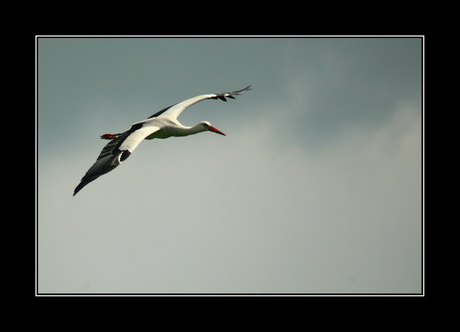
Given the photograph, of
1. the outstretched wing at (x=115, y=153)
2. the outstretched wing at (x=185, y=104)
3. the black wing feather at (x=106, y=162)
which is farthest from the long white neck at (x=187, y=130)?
the black wing feather at (x=106, y=162)

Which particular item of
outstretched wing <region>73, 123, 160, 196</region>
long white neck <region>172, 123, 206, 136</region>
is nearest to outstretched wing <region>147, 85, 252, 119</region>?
long white neck <region>172, 123, 206, 136</region>

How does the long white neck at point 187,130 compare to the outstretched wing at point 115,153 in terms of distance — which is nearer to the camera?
the outstretched wing at point 115,153

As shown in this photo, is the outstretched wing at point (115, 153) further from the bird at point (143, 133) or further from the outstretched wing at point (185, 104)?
the outstretched wing at point (185, 104)

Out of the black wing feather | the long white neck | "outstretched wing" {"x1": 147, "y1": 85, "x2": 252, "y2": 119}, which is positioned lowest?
the black wing feather

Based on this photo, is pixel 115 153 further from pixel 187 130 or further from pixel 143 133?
pixel 187 130

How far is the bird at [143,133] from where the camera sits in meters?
10.5

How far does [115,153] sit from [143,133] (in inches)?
65.7

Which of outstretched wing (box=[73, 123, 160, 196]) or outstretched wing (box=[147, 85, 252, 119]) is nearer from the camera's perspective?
outstretched wing (box=[73, 123, 160, 196])

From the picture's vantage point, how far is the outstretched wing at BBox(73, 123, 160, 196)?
33.6 feet

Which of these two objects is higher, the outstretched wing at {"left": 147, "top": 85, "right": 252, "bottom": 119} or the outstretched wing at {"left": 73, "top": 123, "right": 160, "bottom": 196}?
the outstretched wing at {"left": 147, "top": 85, "right": 252, "bottom": 119}

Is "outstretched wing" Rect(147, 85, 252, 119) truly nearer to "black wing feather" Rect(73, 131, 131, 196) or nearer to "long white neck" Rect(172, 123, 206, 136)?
"long white neck" Rect(172, 123, 206, 136)

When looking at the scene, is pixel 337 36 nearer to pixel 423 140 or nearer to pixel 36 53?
pixel 423 140

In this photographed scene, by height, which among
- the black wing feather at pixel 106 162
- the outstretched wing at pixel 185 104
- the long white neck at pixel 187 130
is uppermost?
the outstretched wing at pixel 185 104

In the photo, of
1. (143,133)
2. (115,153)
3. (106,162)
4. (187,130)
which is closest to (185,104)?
(187,130)
